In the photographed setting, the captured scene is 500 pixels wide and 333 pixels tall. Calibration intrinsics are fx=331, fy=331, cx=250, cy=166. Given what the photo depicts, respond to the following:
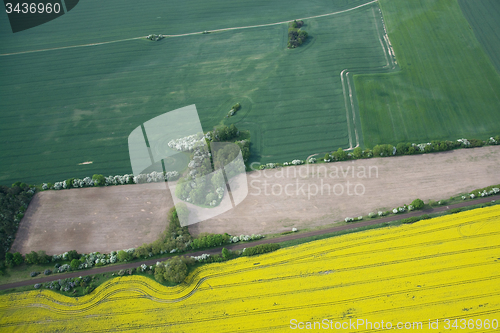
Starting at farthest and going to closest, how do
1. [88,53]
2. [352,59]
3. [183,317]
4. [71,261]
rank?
[88,53]
[352,59]
[71,261]
[183,317]

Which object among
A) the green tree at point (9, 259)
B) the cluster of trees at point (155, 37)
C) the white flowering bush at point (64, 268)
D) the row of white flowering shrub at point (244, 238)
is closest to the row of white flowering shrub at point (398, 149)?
the row of white flowering shrub at point (244, 238)

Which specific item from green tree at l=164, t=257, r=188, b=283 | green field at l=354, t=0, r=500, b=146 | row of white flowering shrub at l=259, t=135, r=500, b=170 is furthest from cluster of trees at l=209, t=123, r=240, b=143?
green field at l=354, t=0, r=500, b=146

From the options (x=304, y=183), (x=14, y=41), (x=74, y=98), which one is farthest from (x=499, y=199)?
(x=14, y=41)

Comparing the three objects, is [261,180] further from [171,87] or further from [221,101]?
[171,87]

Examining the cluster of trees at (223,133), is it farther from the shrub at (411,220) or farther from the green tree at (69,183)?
the shrub at (411,220)

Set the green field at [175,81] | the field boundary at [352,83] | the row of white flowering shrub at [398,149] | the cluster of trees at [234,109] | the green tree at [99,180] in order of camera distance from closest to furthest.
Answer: the green tree at [99,180] < the row of white flowering shrub at [398,149] < the green field at [175,81] < the field boundary at [352,83] < the cluster of trees at [234,109]
